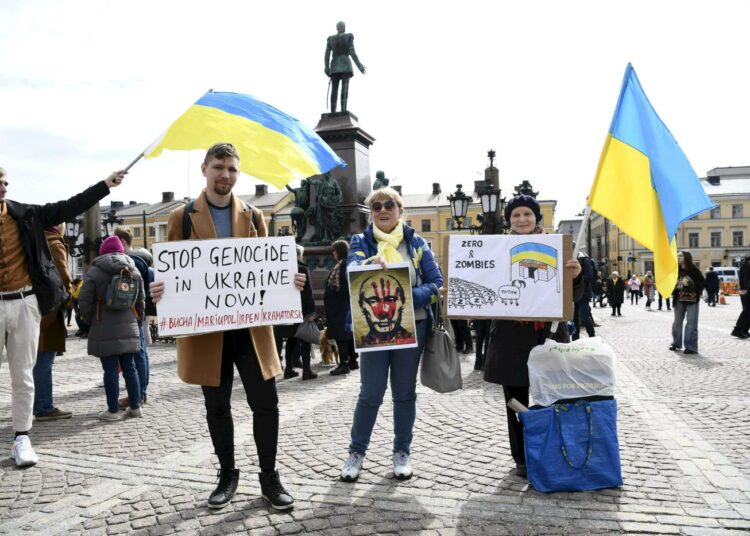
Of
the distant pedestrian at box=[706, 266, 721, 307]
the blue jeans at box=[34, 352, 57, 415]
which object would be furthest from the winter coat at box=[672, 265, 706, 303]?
the distant pedestrian at box=[706, 266, 721, 307]

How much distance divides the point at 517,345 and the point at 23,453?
3835 millimetres

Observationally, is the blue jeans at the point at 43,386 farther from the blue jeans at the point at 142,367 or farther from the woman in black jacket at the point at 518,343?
the woman in black jacket at the point at 518,343

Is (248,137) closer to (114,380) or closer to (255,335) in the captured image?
(255,335)

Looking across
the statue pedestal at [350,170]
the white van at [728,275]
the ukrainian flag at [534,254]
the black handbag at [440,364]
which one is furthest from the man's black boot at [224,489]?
the white van at [728,275]

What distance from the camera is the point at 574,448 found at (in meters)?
3.96

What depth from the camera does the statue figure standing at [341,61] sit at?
15.8 meters

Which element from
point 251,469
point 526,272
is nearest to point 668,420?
point 526,272

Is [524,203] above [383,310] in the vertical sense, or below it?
above

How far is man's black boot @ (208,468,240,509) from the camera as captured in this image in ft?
12.2

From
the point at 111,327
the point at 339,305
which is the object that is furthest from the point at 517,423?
the point at 339,305

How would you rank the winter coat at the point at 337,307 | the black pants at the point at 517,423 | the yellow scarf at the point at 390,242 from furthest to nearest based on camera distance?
the winter coat at the point at 337,307
the black pants at the point at 517,423
the yellow scarf at the point at 390,242

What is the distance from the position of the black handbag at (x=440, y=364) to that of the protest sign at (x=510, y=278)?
0.65 feet

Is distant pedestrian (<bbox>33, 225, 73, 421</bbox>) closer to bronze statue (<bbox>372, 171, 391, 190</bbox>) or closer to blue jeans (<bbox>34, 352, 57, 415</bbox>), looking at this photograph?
blue jeans (<bbox>34, 352, 57, 415</bbox>)

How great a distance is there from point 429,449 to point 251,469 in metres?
1.42
